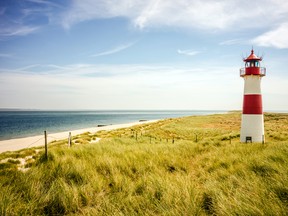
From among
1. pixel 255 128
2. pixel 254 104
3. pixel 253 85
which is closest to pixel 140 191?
pixel 255 128

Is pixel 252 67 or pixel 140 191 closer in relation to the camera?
pixel 140 191

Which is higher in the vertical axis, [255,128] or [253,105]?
[253,105]

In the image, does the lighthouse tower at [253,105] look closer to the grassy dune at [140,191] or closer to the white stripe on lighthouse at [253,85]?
the white stripe on lighthouse at [253,85]

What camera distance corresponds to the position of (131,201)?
391 cm

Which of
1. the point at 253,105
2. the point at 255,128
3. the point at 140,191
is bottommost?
the point at 140,191

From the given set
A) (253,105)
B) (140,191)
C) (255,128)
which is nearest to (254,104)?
(253,105)

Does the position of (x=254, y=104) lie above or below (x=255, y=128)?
above

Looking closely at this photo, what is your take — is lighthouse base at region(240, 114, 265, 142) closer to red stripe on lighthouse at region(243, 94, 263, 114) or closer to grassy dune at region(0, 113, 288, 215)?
red stripe on lighthouse at region(243, 94, 263, 114)

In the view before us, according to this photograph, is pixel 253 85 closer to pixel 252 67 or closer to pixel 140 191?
pixel 252 67

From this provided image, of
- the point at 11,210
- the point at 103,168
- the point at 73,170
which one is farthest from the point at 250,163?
the point at 11,210

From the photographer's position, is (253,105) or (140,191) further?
(253,105)

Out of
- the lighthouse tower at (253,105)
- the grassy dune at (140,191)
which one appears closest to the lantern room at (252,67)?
the lighthouse tower at (253,105)

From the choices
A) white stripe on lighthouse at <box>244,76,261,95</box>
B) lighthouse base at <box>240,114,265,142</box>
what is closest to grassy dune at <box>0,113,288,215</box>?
lighthouse base at <box>240,114,265,142</box>

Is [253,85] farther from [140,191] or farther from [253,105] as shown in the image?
[140,191]
